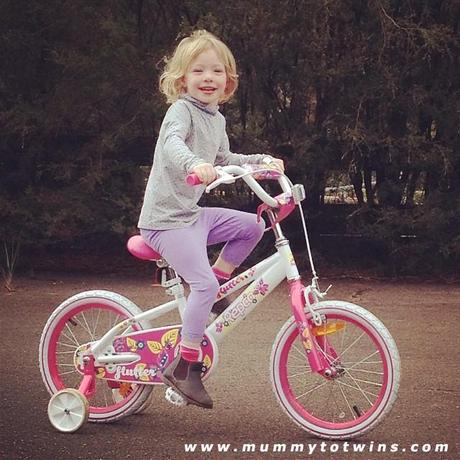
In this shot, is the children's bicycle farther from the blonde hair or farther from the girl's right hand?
the blonde hair

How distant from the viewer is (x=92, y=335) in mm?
4203

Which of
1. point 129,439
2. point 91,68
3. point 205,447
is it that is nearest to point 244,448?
point 205,447

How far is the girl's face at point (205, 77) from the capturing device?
12.6 ft

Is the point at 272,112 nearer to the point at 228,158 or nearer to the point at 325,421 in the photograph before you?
the point at 228,158

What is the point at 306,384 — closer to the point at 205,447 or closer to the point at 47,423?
the point at 205,447

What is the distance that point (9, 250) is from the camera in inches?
331

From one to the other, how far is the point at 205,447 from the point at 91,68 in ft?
16.5

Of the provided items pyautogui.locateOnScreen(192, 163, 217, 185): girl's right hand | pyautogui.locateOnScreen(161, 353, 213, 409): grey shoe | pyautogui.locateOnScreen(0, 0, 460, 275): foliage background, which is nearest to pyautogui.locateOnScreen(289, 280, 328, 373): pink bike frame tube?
pyautogui.locateOnScreen(161, 353, 213, 409): grey shoe

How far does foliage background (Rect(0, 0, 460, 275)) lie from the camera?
7.64 meters

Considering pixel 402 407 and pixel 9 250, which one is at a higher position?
pixel 402 407

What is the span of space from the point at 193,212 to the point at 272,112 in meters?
4.49

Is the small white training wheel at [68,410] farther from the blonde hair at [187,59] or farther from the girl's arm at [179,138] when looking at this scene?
the blonde hair at [187,59]

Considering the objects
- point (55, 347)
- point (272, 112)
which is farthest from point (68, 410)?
point (272, 112)

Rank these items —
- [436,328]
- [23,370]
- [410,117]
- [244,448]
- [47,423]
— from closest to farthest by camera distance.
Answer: [244,448] < [47,423] < [23,370] < [436,328] < [410,117]
